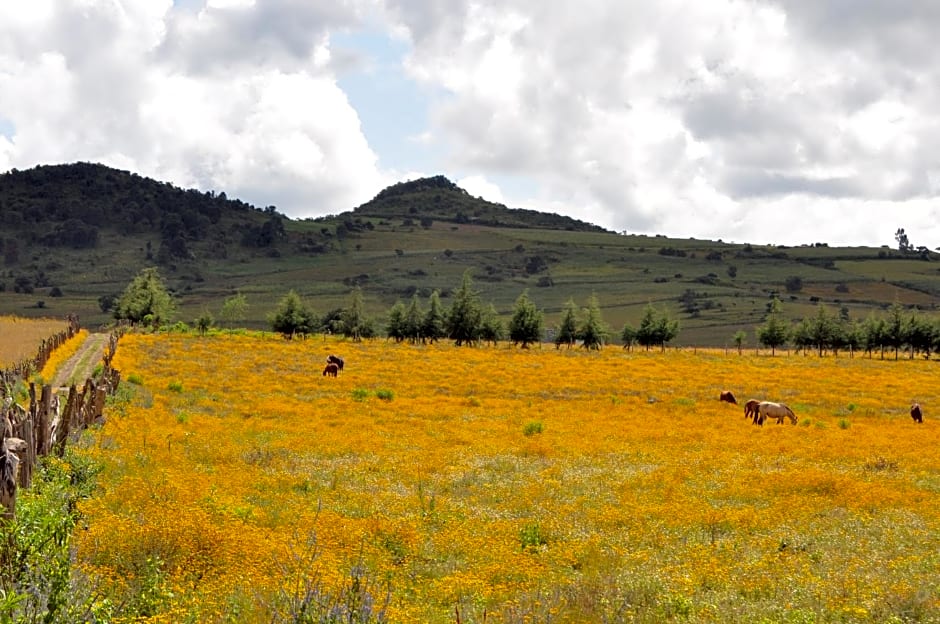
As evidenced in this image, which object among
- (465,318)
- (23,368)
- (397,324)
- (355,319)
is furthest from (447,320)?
(23,368)

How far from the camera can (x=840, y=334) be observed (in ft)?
384

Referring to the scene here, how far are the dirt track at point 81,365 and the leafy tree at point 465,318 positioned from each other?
5407cm

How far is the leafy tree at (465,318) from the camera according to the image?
348 ft

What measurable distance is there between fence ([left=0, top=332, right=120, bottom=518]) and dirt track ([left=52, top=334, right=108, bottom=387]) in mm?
7651

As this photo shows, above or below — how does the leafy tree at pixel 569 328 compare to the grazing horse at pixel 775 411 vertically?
above

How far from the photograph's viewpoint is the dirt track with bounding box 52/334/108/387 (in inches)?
1384

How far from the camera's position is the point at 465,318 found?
105875mm

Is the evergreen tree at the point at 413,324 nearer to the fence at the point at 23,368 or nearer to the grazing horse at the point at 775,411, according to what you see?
the fence at the point at 23,368

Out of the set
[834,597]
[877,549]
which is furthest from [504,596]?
[877,549]

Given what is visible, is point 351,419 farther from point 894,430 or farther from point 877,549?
point 894,430

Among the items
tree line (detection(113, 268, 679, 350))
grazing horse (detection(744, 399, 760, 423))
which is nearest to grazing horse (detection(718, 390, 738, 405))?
grazing horse (detection(744, 399, 760, 423))

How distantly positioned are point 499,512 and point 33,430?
31.4ft

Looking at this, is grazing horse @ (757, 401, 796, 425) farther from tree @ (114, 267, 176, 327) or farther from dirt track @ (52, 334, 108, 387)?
tree @ (114, 267, 176, 327)

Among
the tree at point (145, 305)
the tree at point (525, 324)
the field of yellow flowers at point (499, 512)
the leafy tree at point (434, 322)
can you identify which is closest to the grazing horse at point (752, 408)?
the field of yellow flowers at point (499, 512)
